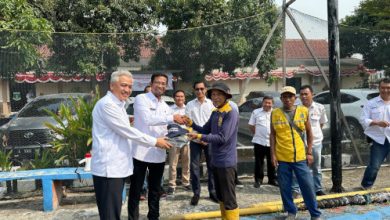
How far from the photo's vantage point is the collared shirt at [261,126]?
21.1ft

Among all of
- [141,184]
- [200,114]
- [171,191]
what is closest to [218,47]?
[200,114]

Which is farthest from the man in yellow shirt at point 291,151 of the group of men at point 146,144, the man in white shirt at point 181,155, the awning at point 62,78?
the awning at point 62,78

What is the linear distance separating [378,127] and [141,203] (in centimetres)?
368

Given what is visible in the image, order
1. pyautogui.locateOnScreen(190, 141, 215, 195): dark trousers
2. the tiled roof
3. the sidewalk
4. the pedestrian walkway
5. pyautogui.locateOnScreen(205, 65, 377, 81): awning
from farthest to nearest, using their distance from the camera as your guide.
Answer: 1. the tiled roof
2. pyautogui.locateOnScreen(205, 65, 377, 81): awning
3. pyautogui.locateOnScreen(190, 141, 215, 195): dark trousers
4. the sidewalk
5. the pedestrian walkway

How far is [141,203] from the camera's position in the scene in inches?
223

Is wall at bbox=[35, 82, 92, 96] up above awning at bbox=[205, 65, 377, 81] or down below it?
below

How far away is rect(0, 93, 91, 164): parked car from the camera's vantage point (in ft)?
19.6

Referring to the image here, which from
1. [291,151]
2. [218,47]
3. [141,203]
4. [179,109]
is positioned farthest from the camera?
[218,47]

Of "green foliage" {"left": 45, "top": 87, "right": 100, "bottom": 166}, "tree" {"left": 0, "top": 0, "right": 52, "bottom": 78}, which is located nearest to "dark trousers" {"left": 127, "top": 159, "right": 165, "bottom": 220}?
"green foliage" {"left": 45, "top": 87, "right": 100, "bottom": 166}

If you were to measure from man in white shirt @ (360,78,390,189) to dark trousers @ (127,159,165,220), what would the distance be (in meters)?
3.36

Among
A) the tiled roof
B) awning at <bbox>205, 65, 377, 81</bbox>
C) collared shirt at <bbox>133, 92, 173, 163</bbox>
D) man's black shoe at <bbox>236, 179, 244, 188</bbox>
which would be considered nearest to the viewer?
collared shirt at <bbox>133, 92, 173, 163</bbox>

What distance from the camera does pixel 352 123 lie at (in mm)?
7691

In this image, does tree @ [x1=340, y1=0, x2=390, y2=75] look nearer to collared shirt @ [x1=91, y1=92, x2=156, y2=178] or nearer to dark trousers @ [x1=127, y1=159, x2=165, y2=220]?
dark trousers @ [x1=127, y1=159, x2=165, y2=220]

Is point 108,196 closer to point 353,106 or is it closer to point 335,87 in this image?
point 335,87
